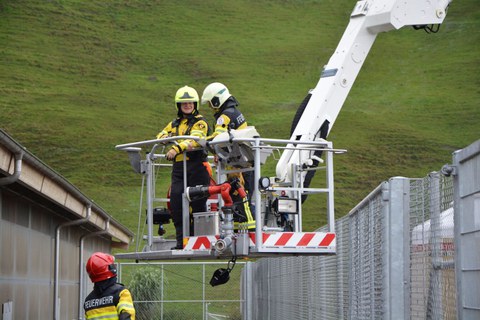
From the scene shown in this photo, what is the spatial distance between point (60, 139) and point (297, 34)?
50.2m

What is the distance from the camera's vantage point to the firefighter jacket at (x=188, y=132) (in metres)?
13.1

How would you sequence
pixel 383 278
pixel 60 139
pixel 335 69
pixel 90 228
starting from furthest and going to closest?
pixel 60 139 < pixel 90 228 < pixel 335 69 < pixel 383 278

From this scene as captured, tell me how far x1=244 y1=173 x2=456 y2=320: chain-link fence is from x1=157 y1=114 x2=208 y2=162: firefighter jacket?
2.01 meters

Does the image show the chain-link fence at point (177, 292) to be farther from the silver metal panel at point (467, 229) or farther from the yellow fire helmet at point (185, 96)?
the silver metal panel at point (467, 229)

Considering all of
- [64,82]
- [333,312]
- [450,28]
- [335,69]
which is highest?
[450,28]

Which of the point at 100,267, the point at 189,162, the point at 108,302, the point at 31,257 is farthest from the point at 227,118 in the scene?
the point at 31,257

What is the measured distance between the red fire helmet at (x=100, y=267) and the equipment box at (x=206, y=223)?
256 centimetres

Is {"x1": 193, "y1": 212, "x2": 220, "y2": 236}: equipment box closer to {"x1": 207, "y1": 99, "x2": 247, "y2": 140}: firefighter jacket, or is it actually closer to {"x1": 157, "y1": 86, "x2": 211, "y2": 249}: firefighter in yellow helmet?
{"x1": 157, "y1": 86, "x2": 211, "y2": 249}: firefighter in yellow helmet

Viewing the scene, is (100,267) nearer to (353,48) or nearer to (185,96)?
(185,96)

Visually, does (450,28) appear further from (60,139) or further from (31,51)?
(60,139)

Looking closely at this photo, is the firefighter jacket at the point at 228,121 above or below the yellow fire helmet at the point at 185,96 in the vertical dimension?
below

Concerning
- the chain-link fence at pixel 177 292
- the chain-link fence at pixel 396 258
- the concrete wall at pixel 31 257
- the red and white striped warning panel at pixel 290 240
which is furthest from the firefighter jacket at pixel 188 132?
the chain-link fence at pixel 177 292

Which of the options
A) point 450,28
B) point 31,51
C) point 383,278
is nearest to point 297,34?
point 450,28

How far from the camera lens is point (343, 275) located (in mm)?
12172
